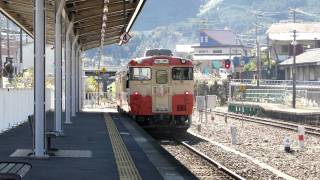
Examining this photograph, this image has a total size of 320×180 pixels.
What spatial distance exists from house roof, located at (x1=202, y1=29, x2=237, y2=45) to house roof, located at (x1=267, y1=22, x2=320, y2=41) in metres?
51.7

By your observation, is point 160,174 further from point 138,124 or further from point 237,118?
point 237,118

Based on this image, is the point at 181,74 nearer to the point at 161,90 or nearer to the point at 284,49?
the point at 161,90

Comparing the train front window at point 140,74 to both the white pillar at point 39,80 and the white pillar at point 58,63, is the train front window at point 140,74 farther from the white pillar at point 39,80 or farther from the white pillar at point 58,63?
the white pillar at point 39,80

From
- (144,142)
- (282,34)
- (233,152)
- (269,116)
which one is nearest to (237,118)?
(269,116)

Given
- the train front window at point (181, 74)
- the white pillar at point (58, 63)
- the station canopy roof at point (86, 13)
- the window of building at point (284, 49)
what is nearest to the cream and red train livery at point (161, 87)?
the train front window at point (181, 74)

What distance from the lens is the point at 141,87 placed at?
22781 mm

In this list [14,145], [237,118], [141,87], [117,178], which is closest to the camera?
[117,178]

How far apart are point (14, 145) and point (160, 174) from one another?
15.4ft

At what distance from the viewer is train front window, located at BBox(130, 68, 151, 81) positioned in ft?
74.9

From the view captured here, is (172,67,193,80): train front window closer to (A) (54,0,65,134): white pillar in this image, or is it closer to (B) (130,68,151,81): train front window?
(B) (130,68,151,81): train front window

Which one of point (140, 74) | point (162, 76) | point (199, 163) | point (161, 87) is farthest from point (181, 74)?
point (199, 163)

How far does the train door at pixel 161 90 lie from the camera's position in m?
22.7

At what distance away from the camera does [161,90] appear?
22719mm

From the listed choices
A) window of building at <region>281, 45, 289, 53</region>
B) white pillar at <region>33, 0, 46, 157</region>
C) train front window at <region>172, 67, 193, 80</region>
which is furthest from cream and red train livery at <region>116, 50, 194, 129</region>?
window of building at <region>281, 45, 289, 53</region>
